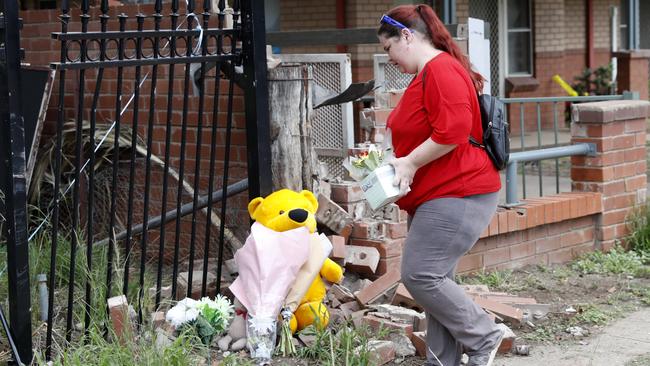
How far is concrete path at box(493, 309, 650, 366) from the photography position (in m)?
4.48

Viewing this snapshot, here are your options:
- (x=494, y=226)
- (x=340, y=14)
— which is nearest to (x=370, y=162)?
(x=494, y=226)

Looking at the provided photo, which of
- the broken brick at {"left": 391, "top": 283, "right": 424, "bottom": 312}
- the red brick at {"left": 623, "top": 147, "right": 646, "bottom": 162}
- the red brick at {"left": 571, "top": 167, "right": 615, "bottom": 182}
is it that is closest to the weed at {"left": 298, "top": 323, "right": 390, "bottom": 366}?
the broken brick at {"left": 391, "top": 283, "right": 424, "bottom": 312}

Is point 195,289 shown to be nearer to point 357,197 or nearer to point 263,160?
point 263,160

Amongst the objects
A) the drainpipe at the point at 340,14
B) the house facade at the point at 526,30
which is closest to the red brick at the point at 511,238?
the house facade at the point at 526,30

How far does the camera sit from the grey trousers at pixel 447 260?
152 inches

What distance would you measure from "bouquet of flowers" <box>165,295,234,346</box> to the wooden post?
82cm

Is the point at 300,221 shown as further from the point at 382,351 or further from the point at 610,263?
the point at 610,263

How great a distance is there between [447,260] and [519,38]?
11.9 m

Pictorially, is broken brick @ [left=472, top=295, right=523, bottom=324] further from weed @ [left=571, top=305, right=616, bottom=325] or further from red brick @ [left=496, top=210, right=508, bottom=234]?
red brick @ [left=496, top=210, right=508, bottom=234]

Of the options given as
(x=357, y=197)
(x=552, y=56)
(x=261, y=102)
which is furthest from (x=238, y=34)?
(x=552, y=56)

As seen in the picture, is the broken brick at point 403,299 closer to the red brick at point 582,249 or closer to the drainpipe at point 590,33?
the red brick at point 582,249

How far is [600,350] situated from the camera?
4.64 meters

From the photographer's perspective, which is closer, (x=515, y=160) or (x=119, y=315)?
(x=119, y=315)

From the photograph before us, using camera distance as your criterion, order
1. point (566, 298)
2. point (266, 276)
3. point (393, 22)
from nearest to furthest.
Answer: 1. point (393, 22)
2. point (266, 276)
3. point (566, 298)
